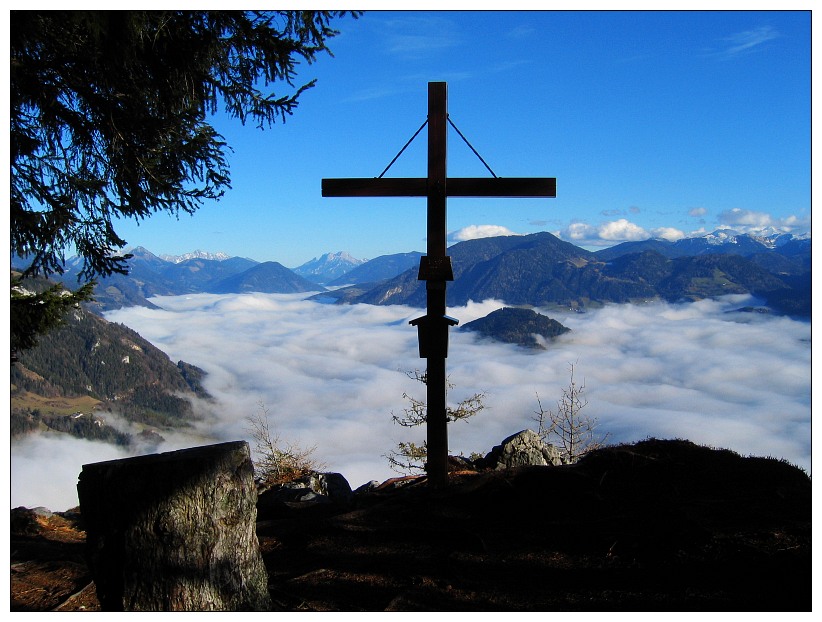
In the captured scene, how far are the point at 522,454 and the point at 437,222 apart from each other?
305cm

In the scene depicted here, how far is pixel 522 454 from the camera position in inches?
286

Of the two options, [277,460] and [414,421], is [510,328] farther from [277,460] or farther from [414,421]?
[277,460]

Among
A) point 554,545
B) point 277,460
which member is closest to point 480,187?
point 554,545

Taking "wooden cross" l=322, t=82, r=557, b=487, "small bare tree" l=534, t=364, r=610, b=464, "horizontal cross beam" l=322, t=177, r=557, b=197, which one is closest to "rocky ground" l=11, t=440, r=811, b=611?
"wooden cross" l=322, t=82, r=557, b=487

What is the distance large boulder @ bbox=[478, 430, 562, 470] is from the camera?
23.6 ft

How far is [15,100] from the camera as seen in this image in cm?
602

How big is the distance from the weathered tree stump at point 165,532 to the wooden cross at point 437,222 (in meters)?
2.62

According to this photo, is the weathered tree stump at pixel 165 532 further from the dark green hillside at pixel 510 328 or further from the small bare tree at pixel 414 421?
the dark green hillside at pixel 510 328

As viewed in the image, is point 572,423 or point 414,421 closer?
point 414,421

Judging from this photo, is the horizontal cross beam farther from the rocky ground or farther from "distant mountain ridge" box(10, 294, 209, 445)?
"distant mountain ridge" box(10, 294, 209, 445)

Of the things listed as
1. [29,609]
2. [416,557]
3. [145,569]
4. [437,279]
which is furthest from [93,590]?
[437,279]

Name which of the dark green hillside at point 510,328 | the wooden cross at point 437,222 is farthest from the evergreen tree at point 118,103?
the dark green hillside at point 510,328

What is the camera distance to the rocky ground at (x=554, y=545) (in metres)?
3.73
